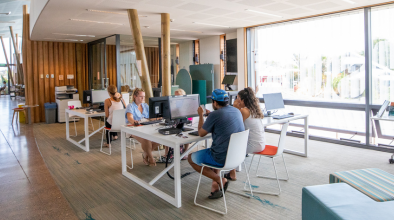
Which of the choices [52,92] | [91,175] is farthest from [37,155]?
[52,92]

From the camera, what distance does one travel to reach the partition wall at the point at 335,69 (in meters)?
5.74

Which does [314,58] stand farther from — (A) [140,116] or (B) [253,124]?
(A) [140,116]

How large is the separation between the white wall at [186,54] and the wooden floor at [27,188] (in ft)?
20.5

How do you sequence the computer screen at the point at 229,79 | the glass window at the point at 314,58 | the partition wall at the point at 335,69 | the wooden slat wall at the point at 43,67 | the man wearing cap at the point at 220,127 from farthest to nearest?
the wooden slat wall at the point at 43,67
the computer screen at the point at 229,79
the glass window at the point at 314,58
the partition wall at the point at 335,69
the man wearing cap at the point at 220,127

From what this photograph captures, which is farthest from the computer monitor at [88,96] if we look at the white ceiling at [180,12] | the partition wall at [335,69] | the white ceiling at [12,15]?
the white ceiling at [12,15]

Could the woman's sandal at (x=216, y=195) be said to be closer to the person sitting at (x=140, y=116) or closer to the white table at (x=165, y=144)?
the white table at (x=165, y=144)

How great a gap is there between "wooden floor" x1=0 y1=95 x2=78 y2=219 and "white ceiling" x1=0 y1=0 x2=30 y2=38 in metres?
6.93

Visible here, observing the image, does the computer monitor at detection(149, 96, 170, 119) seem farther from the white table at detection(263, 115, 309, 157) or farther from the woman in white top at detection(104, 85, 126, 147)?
the woman in white top at detection(104, 85, 126, 147)

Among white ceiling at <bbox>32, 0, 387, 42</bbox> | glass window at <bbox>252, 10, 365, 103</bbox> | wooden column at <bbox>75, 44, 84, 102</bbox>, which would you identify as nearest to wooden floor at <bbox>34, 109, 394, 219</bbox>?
glass window at <bbox>252, 10, 365, 103</bbox>

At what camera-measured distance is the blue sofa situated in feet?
6.31

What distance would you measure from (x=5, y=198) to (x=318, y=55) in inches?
259

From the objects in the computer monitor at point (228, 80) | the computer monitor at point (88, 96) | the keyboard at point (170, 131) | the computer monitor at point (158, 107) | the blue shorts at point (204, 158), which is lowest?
the blue shorts at point (204, 158)

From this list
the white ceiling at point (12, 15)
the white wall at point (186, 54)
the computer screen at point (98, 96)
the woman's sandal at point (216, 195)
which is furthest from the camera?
the white wall at point (186, 54)

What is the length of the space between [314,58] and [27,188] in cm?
631
